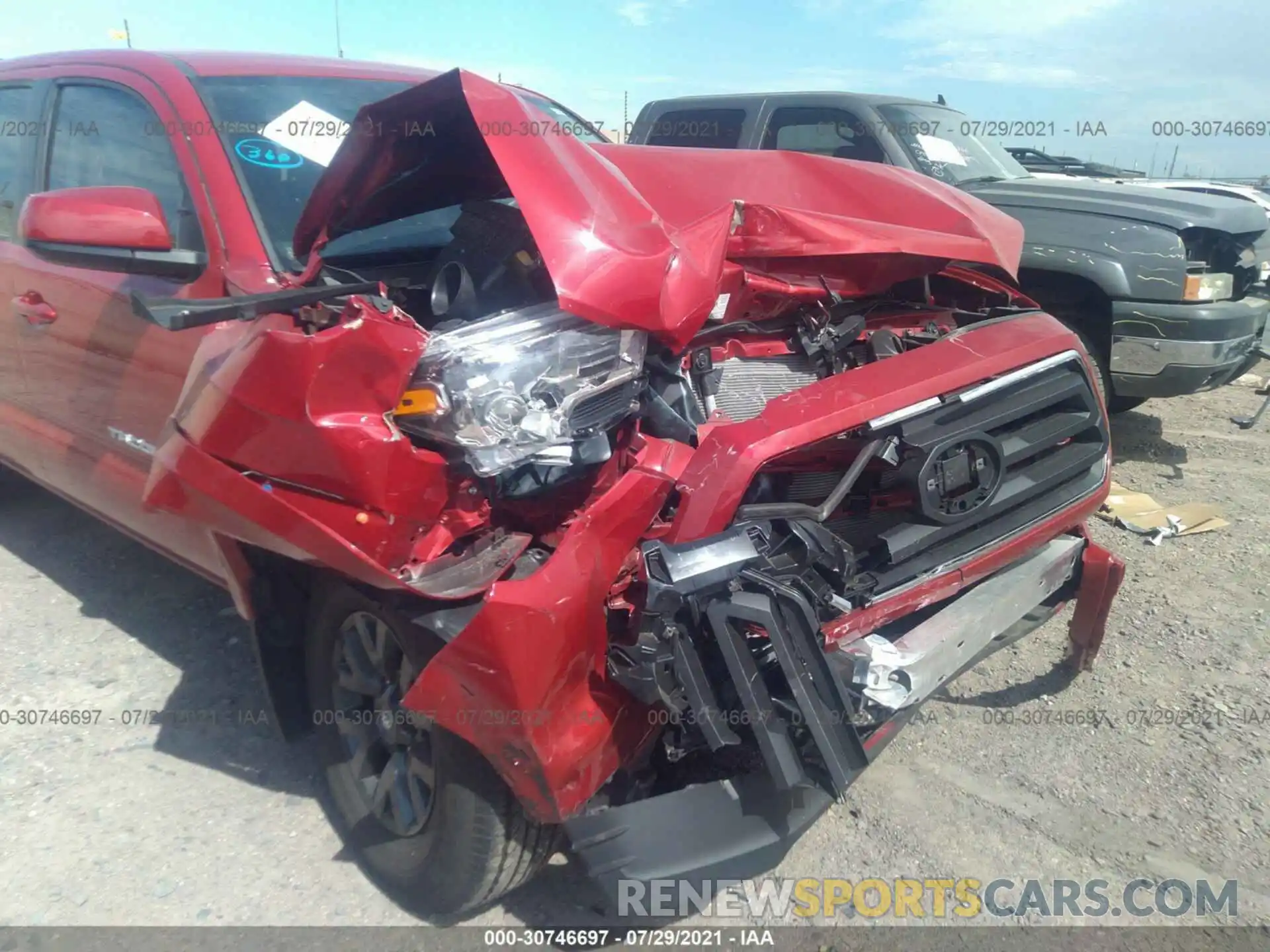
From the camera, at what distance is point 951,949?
2.22 metres

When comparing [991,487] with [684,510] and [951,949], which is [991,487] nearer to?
[684,510]

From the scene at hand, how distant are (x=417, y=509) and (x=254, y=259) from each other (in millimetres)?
966

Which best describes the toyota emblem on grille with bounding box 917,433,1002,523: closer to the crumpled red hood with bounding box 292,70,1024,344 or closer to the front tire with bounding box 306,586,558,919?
the crumpled red hood with bounding box 292,70,1024,344

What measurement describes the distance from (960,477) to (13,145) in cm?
367

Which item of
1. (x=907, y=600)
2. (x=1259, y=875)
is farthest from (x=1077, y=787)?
(x=907, y=600)

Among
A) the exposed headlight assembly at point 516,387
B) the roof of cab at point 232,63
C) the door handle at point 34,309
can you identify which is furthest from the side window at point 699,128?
the exposed headlight assembly at point 516,387

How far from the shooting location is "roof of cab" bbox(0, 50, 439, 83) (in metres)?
2.94

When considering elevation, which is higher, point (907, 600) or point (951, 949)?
point (907, 600)

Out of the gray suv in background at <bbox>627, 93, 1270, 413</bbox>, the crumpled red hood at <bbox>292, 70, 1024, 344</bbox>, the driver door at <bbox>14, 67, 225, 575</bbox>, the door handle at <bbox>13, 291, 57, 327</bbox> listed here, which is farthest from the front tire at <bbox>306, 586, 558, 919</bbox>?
the gray suv in background at <bbox>627, 93, 1270, 413</bbox>

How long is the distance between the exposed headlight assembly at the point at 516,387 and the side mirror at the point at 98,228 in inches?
38.4

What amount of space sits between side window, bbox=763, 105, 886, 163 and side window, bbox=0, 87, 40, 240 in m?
4.08

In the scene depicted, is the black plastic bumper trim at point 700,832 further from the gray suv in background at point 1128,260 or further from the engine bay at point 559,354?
the gray suv in background at point 1128,260

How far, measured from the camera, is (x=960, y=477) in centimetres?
235

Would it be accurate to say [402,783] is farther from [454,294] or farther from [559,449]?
[454,294]
